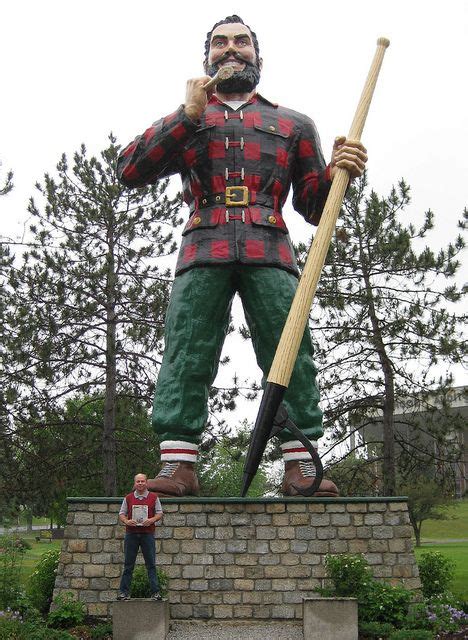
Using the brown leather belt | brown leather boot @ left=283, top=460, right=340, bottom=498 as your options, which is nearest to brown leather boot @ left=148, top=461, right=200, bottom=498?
brown leather boot @ left=283, top=460, right=340, bottom=498

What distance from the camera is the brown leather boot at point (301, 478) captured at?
589 cm

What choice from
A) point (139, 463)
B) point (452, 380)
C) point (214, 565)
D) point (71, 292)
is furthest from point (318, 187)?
point (139, 463)

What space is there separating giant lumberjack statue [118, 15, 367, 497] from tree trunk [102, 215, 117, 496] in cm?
734

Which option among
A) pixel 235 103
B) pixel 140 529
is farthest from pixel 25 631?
pixel 235 103

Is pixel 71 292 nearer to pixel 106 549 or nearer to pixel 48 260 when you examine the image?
pixel 48 260

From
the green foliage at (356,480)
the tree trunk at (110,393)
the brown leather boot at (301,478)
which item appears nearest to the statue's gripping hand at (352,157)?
the brown leather boot at (301,478)

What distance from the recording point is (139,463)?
46.8 feet

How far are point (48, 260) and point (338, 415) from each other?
19.3 feet

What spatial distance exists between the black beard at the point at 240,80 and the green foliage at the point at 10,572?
4588 millimetres

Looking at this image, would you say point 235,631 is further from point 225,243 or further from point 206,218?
point 206,218

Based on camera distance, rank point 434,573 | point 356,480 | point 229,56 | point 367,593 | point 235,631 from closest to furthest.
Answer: point 235,631 < point 367,593 < point 229,56 < point 434,573 < point 356,480

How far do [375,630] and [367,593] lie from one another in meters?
0.28

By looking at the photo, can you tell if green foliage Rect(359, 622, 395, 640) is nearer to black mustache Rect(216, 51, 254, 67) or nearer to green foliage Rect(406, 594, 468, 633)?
green foliage Rect(406, 594, 468, 633)

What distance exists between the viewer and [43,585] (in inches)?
282
